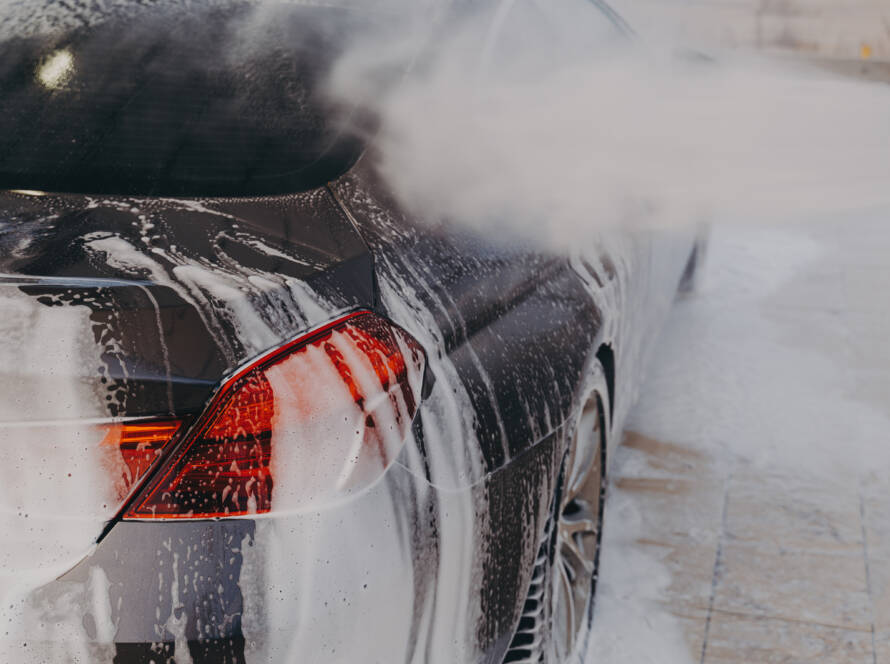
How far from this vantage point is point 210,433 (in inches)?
41.4

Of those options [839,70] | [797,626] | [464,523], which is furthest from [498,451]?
[839,70]

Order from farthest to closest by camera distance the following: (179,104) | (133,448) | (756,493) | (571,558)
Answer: (756,493) < (571,558) < (179,104) < (133,448)

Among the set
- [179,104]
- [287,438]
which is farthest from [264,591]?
[179,104]

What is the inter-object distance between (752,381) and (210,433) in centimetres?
340

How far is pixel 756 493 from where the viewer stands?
3.09 meters

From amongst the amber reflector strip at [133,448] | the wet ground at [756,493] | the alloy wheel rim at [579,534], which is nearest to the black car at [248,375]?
the amber reflector strip at [133,448]

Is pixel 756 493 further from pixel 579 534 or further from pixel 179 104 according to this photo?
pixel 179 104

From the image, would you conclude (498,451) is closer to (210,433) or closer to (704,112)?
(210,433)

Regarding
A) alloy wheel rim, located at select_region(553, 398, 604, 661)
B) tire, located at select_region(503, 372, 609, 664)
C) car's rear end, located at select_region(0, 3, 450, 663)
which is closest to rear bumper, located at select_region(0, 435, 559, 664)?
car's rear end, located at select_region(0, 3, 450, 663)

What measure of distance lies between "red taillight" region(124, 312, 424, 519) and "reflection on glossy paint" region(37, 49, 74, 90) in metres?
0.87

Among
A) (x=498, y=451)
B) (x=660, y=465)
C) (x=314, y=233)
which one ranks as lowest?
(x=660, y=465)

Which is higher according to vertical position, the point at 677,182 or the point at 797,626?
the point at 677,182

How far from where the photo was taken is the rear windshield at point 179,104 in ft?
4.86

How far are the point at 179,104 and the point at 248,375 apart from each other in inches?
29.4
